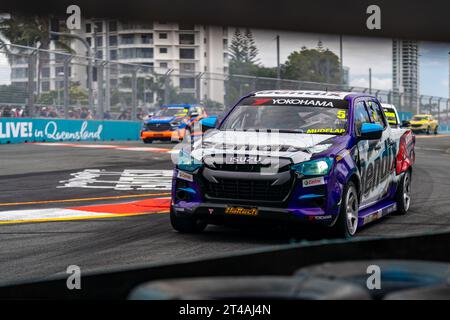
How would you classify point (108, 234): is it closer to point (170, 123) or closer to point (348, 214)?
point (348, 214)

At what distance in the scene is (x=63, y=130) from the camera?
30734 mm

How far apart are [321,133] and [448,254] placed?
423cm

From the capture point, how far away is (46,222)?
32.6 ft

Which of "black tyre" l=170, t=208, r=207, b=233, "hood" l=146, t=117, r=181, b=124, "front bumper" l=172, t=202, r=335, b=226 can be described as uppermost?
"hood" l=146, t=117, r=181, b=124

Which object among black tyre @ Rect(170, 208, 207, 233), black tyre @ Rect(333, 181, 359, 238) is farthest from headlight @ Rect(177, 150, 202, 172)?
black tyre @ Rect(333, 181, 359, 238)

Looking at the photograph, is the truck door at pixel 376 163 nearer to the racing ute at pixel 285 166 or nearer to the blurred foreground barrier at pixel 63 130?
the racing ute at pixel 285 166

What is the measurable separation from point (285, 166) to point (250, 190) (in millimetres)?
437

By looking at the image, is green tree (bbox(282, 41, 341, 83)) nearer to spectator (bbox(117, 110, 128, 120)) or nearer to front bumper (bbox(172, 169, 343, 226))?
spectator (bbox(117, 110, 128, 120))

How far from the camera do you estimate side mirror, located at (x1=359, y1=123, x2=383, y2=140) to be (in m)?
8.95

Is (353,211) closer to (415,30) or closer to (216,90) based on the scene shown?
(415,30)

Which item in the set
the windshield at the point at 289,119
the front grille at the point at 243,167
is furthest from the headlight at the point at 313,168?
the windshield at the point at 289,119

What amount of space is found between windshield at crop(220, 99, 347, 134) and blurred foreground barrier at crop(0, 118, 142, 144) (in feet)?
63.5
